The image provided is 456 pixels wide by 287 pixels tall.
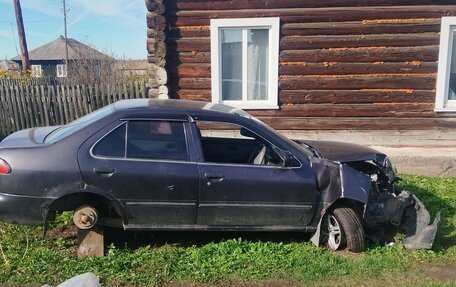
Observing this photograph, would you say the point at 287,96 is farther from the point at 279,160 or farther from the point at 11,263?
the point at 11,263

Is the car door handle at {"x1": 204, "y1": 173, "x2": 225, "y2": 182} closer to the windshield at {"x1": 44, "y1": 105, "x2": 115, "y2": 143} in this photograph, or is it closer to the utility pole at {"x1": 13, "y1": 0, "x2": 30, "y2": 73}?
the windshield at {"x1": 44, "y1": 105, "x2": 115, "y2": 143}

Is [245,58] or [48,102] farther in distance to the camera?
[48,102]

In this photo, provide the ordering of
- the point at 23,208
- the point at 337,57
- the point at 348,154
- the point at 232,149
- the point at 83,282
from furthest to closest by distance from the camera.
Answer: the point at 337,57
the point at 232,149
the point at 348,154
the point at 23,208
the point at 83,282

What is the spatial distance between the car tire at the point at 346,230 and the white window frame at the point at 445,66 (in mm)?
4677

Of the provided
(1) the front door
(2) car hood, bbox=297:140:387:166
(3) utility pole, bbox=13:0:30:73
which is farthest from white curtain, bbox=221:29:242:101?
(3) utility pole, bbox=13:0:30:73

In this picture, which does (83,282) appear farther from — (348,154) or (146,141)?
(348,154)

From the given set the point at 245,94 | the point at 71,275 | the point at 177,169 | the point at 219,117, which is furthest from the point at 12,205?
the point at 245,94

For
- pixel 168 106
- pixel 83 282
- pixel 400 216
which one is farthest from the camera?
pixel 400 216

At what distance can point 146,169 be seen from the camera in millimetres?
3975

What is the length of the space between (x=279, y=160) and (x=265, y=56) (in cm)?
422

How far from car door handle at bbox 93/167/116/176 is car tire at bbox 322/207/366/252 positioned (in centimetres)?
230

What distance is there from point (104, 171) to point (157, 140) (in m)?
0.60

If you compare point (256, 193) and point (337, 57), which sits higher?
point (337, 57)

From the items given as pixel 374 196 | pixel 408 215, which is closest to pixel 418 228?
pixel 408 215
